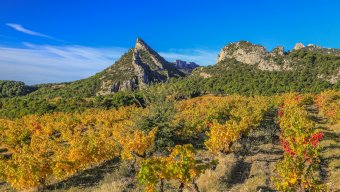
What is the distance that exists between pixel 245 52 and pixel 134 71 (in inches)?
2063

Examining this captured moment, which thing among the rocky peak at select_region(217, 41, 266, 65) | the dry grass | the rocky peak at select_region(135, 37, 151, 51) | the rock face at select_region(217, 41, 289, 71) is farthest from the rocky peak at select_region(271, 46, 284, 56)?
the dry grass

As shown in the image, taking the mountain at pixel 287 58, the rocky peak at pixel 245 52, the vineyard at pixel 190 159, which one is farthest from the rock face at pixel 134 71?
the vineyard at pixel 190 159

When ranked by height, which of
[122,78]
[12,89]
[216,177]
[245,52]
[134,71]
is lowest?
[216,177]

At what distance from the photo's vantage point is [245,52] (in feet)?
467

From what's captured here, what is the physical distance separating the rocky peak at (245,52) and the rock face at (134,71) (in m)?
32.1

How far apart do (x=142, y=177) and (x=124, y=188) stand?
572cm

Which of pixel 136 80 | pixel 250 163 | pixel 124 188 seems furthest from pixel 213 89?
pixel 124 188

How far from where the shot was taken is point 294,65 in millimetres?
121500

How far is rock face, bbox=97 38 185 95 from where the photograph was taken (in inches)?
5659

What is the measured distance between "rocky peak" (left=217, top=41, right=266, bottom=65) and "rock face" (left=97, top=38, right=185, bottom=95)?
32056mm

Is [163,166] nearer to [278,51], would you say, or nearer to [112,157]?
[112,157]

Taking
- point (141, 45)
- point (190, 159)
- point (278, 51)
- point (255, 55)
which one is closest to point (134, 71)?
point (141, 45)

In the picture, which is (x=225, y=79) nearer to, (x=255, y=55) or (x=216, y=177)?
(x=255, y=55)

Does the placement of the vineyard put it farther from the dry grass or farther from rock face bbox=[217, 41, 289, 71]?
rock face bbox=[217, 41, 289, 71]
